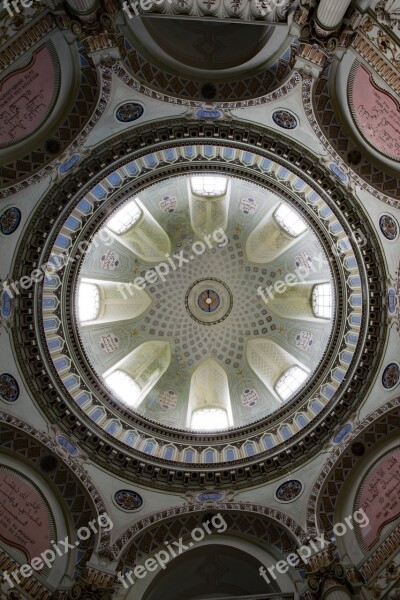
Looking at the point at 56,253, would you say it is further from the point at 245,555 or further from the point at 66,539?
the point at 245,555

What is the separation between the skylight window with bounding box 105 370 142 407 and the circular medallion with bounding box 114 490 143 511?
17.3 feet

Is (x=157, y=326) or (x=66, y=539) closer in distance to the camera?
(x=66, y=539)

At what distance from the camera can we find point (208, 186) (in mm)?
24969

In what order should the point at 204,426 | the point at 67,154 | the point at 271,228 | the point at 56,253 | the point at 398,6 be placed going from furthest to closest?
1. the point at 271,228
2. the point at 204,426
3. the point at 56,253
4. the point at 67,154
5. the point at 398,6

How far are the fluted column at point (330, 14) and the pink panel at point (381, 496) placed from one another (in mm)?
12033

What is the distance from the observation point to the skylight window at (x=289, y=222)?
963 inches

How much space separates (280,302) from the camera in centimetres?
2633

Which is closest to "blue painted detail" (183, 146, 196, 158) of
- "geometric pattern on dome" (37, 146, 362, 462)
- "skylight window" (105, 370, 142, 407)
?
"geometric pattern on dome" (37, 146, 362, 462)

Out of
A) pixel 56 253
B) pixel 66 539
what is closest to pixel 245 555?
pixel 66 539

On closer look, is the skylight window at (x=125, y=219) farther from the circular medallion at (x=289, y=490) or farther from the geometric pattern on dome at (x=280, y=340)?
the circular medallion at (x=289, y=490)

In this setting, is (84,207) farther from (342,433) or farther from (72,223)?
(342,433)

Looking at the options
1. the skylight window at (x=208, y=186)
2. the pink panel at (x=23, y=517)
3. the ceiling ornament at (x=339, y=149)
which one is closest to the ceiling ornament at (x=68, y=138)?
the ceiling ornament at (x=339, y=149)

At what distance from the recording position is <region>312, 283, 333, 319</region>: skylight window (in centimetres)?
2372

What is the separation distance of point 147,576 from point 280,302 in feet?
42.9
